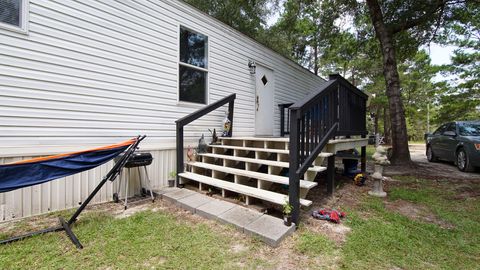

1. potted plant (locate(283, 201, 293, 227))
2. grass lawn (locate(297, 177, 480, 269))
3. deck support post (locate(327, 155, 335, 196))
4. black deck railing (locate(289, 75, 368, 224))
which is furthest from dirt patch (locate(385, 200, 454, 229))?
potted plant (locate(283, 201, 293, 227))

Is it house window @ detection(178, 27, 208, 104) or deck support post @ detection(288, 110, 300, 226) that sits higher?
house window @ detection(178, 27, 208, 104)

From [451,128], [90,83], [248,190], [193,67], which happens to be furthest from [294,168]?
[451,128]

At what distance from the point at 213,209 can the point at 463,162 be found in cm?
657

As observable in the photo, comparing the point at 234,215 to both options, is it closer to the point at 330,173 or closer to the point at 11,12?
the point at 330,173

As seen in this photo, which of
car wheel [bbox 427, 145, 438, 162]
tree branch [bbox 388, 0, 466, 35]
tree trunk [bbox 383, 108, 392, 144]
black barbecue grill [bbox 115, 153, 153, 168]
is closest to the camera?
black barbecue grill [bbox 115, 153, 153, 168]

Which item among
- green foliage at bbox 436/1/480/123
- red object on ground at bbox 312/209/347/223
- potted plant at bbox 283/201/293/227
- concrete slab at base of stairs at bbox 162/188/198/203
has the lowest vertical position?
red object on ground at bbox 312/209/347/223

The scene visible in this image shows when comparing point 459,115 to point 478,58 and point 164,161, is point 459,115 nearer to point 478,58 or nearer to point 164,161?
point 478,58

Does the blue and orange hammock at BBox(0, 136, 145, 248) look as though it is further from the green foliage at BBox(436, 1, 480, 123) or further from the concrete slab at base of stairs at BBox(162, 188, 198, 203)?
the green foliage at BBox(436, 1, 480, 123)

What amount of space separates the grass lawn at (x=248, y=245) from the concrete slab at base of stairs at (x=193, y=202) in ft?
0.44

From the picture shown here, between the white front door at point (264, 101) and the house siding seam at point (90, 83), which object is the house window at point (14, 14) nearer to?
the house siding seam at point (90, 83)

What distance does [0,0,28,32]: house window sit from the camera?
8.86ft

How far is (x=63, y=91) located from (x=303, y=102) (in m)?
3.07

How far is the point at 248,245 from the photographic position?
227 centimetres

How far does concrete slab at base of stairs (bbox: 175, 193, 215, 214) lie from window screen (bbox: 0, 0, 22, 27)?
291cm
